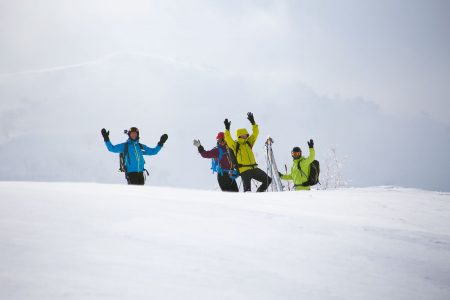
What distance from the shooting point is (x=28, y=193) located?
367cm

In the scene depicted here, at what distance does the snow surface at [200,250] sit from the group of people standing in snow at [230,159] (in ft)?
13.4

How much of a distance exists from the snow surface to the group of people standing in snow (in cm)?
409

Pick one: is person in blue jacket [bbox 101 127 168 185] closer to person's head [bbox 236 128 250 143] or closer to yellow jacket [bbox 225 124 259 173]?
yellow jacket [bbox 225 124 259 173]

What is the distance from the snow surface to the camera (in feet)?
6.44

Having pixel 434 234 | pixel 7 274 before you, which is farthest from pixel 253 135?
pixel 7 274

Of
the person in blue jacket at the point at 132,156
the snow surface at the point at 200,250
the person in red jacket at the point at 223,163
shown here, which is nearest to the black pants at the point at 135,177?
the person in blue jacket at the point at 132,156

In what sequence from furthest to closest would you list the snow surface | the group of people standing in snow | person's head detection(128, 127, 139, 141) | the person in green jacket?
the person in green jacket → the group of people standing in snow → person's head detection(128, 127, 139, 141) → the snow surface

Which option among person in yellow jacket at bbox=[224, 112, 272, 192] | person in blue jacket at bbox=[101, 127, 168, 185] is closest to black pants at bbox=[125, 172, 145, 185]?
person in blue jacket at bbox=[101, 127, 168, 185]

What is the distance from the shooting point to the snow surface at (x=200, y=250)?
77.3 inches

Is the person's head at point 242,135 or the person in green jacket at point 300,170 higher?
the person's head at point 242,135

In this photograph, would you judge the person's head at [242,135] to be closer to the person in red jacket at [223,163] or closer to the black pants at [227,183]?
the person in red jacket at [223,163]

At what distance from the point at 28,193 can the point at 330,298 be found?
2.79 metres

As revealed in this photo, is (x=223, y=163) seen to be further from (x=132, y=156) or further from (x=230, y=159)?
(x=132, y=156)

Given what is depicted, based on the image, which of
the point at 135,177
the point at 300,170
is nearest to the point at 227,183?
the point at 300,170
